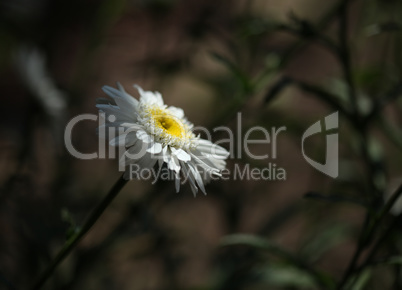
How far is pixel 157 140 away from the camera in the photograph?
800 mm

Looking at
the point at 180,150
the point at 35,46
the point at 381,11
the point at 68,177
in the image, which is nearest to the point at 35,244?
the point at 68,177

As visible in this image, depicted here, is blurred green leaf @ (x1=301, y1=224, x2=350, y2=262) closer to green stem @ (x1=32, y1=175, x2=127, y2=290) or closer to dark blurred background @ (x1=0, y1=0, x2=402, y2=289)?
dark blurred background @ (x1=0, y1=0, x2=402, y2=289)

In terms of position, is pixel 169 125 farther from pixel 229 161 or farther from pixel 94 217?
pixel 229 161

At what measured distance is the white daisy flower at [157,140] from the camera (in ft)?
2.46

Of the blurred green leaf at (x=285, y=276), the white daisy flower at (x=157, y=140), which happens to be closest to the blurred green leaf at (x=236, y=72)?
the white daisy flower at (x=157, y=140)

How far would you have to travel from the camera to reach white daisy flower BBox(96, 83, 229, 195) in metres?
0.75

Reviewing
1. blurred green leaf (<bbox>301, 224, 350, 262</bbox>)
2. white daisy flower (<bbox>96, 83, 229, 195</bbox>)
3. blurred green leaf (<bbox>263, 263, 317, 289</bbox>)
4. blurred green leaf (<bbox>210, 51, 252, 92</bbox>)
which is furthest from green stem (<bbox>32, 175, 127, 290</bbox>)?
blurred green leaf (<bbox>301, 224, 350, 262</bbox>)

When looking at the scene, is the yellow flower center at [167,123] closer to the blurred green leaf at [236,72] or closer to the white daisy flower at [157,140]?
the white daisy flower at [157,140]

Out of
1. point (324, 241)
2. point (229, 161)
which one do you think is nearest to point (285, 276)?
point (324, 241)

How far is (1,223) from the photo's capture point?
5.34 feet

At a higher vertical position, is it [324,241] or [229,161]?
[229,161]

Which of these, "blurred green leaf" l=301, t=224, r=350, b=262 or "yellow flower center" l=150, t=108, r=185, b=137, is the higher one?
"yellow flower center" l=150, t=108, r=185, b=137

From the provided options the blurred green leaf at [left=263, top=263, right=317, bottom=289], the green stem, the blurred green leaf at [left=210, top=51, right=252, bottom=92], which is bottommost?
the blurred green leaf at [left=263, top=263, right=317, bottom=289]

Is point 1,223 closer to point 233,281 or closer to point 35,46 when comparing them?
point 35,46
